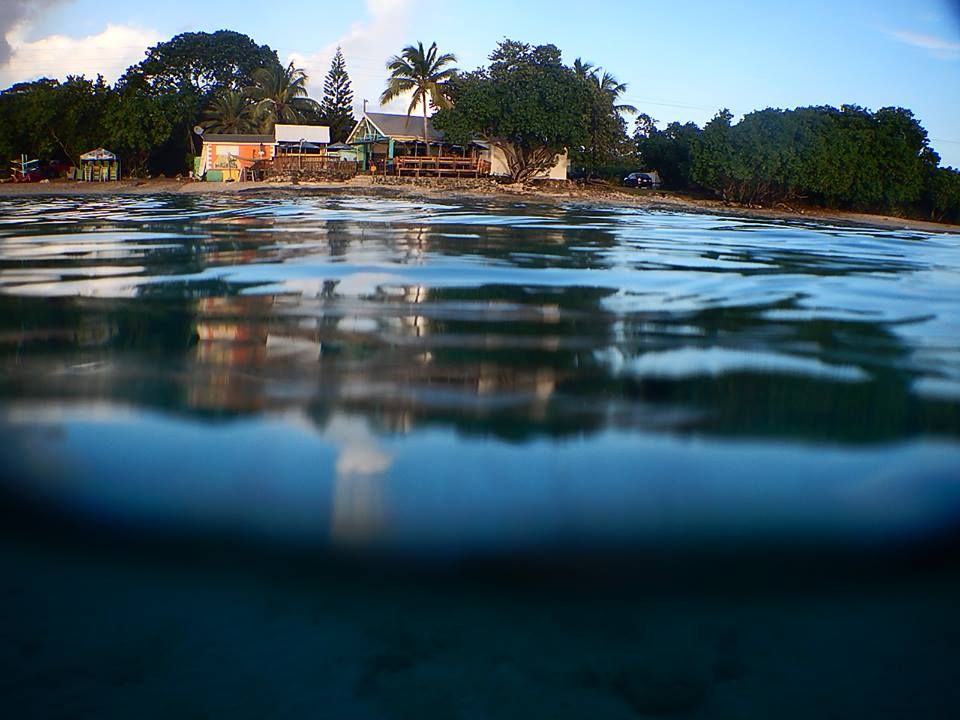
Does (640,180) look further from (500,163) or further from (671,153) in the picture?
(500,163)

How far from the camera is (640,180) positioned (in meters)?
56.1

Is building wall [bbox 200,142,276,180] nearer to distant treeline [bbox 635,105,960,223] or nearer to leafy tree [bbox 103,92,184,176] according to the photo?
leafy tree [bbox 103,92,184,176]

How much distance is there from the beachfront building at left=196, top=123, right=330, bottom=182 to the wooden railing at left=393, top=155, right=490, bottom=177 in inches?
276

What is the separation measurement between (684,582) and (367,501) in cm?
96

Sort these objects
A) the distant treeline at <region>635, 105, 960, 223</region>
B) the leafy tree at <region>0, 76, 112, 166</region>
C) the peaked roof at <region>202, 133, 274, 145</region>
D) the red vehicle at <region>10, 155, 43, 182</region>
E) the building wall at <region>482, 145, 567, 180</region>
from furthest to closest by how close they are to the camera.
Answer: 1. the leafy tree at <region>0, 76, 112, 166</region>
2. the peaked roof at <region>202, 133, 274, 145</region>
3. the red vehicle at <region>10, 155, 43, 182</region>
4. the building wall at <region>482, 145, 567, 180</region>
5. the distant treeline at <region>635, 105, 960, 223</region>

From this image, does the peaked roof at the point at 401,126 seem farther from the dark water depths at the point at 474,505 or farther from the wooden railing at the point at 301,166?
the dark water depths at the point at 474,505

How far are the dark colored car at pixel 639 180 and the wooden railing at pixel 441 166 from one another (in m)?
10.9

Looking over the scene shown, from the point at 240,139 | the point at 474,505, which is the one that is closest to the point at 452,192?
the point at 240,139

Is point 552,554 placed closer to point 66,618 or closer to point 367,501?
point 367,501

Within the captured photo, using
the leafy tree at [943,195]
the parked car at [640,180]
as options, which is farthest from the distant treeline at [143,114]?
the leafy tree at [943,195]

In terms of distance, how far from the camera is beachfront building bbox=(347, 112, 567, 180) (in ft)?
152

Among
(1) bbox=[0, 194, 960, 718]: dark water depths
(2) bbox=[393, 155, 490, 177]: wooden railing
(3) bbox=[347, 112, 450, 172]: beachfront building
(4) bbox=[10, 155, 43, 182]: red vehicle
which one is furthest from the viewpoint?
(4) bbox=[10, 155, 43, 182]: red vehicle

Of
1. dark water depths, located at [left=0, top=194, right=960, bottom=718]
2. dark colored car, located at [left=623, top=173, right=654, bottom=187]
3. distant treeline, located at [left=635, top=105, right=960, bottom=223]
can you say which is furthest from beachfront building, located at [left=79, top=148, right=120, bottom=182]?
dark water depths, located at [left=0, top=194, right=960, bottom=718]

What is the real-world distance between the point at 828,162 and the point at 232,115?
121 ft
